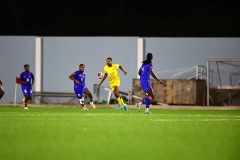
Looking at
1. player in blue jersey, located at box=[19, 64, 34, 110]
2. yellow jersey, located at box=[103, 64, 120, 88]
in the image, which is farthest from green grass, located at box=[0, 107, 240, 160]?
player in blue jersey, located at box=[19, 64, 34, 110]

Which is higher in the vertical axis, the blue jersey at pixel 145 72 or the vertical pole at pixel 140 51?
the vertical pole at pixel 140 51

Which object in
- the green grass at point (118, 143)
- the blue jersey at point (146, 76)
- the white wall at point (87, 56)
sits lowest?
the green grass at point (118, 143)

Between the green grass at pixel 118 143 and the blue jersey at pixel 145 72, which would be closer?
the green grass at pixel 118 143

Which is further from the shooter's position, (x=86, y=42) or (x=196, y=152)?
(x=86, y=42)

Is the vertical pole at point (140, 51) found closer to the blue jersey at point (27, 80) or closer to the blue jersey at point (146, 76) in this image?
the blue jersey at point (27, 80)

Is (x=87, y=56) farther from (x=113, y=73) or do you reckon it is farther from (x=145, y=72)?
(x=145, y=72)

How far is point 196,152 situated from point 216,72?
1071 inches

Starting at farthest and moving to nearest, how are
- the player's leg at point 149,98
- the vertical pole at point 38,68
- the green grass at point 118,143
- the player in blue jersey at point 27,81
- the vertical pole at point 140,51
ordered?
the vertical pole at point 38,68 → the vertical pole at point 140,51 → the player in blue jersey at point 27,81 → the player's leg at point 149,98 → the green grass at point 118,143

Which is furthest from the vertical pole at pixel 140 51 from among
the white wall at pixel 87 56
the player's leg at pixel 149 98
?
the player's leg at pixel 149 98

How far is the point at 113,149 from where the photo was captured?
981 cm

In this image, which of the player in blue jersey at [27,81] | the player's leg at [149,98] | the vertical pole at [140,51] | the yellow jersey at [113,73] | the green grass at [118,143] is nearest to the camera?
the green grass at [118,143]

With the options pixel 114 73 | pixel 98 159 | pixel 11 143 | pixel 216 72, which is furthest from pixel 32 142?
pixel 216 72
